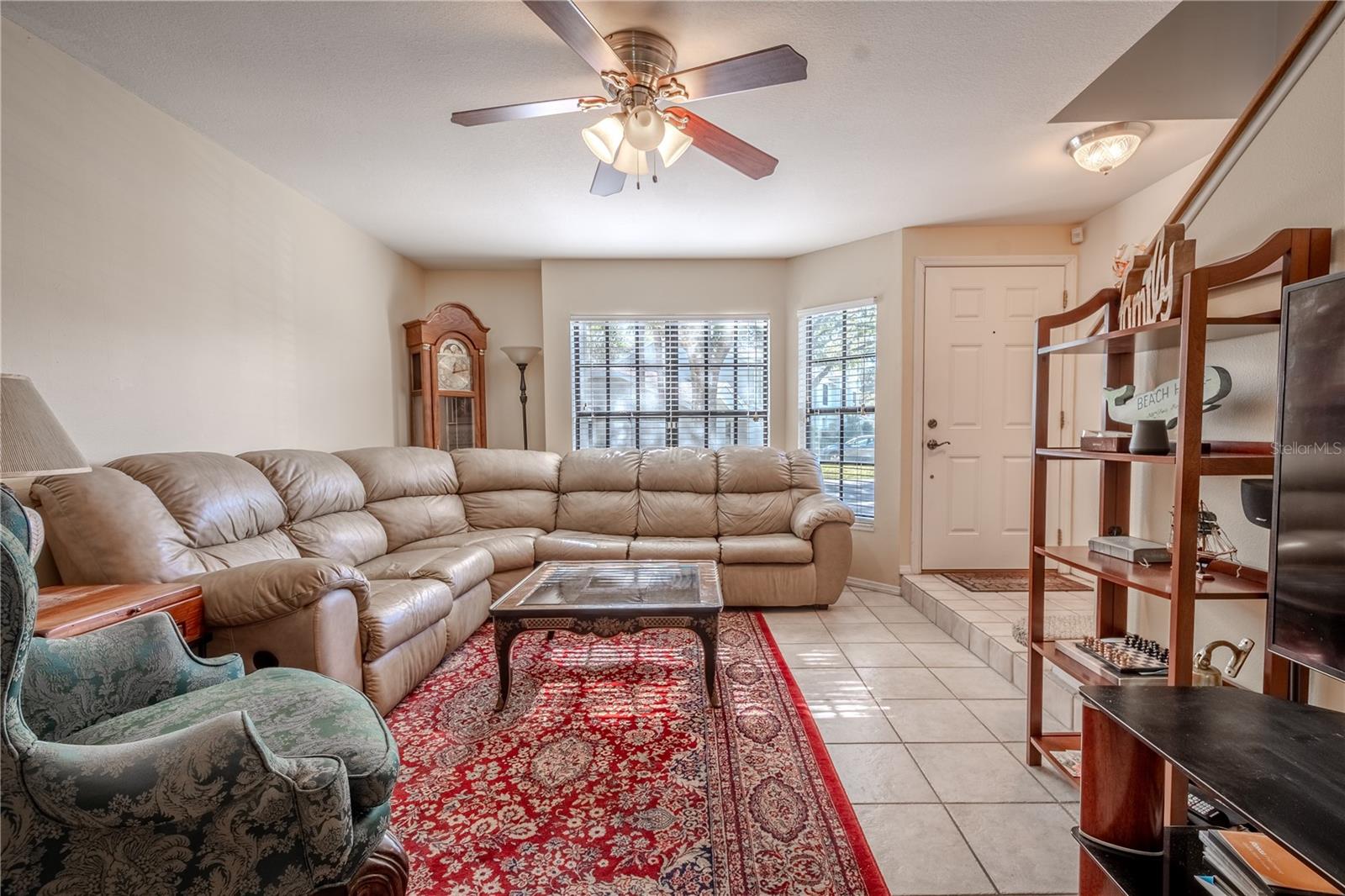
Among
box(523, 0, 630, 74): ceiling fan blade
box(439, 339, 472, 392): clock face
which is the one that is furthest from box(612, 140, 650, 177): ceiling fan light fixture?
box(439, 339, 472, 392): clock face

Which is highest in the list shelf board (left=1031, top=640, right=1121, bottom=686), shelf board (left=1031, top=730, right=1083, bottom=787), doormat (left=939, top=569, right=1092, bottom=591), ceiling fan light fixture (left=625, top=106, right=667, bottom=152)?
ceiling fan light fixture (left=625, top=106, right=667, bottom=152)

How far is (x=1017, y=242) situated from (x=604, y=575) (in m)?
3.49

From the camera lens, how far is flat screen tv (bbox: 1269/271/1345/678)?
88 centimetres

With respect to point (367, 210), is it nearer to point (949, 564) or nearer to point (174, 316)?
point (174, 316)

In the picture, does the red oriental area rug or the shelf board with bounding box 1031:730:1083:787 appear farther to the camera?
the shelf board with bounding box 1031:730:1083:787

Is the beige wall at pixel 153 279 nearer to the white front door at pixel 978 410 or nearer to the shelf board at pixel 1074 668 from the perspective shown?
the shelf board at pixel 1074 668

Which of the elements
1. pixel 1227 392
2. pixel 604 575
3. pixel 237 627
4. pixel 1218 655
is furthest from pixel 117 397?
pixel 1218 655

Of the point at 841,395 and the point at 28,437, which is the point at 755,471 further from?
the point at 28,437

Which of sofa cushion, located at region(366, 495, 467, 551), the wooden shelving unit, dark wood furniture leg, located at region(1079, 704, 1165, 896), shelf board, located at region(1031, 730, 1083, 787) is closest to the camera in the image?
dark wood furniture leg, located at region(1079, 704, 1165, 896)

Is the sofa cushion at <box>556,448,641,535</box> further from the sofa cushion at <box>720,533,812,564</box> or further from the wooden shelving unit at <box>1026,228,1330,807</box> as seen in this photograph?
the wooden shelving unit at <box>1026,228,1330,807</box>

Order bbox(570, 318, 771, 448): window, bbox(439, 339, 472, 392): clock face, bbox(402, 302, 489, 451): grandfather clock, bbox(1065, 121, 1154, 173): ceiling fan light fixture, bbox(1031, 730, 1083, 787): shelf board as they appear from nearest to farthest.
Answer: bbox(1031, 730, 1083, 787): shelf board
bbox(1065, 121, 1154, 173): ceiling fan light fixture
bbox(402, 302, 489, 451): grandfather clock
bbox(439, 339, 472, 392): clock face
bbox(570, 318, 771, 448): window

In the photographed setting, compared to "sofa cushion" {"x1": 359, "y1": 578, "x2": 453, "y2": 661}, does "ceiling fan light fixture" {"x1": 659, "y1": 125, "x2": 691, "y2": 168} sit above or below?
above

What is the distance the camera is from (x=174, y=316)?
2.22m

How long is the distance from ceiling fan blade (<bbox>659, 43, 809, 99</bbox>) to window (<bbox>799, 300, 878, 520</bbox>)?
2450mm
